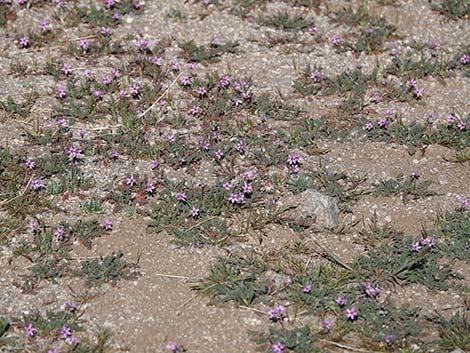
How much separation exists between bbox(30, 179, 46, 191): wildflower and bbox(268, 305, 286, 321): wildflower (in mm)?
2659

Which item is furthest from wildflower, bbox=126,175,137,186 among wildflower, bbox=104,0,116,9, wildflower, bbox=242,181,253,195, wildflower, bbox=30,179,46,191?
wildflower, bbox=104,0,116,9

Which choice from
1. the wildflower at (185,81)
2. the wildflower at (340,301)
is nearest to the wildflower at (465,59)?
the wildflower at (185,81)

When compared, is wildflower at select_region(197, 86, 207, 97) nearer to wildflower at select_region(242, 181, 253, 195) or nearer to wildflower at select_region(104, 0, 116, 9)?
wildflower at select_region(242, 181, 253, 195)

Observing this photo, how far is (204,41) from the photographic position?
10.3 metres

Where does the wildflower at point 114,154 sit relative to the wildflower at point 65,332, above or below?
above

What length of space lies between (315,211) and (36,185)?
8.70 feet

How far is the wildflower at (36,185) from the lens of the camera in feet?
26.6

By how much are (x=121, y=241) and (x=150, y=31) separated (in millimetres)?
3576

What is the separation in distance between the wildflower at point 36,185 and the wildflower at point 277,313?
2.66 meters

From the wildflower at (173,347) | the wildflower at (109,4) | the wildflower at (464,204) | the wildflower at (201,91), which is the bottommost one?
the wildflower at (173,347)

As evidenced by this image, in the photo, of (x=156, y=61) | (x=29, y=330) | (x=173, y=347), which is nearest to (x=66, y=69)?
(x=156, y=61)

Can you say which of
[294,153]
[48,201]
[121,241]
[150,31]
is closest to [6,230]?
[48,201]

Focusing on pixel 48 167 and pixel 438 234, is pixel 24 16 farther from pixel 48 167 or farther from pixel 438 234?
pixel 438 234

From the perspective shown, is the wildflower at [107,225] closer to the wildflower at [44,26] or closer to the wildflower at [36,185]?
the wildflower at [36,185]
